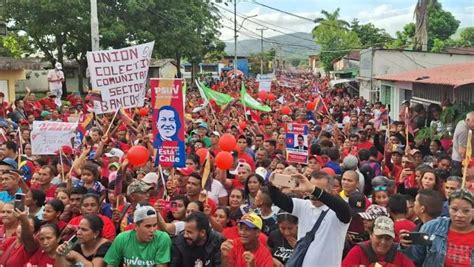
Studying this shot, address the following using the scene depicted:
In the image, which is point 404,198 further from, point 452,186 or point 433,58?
point 433,58

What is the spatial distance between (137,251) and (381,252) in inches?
72.5

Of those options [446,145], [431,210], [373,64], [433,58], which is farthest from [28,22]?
[431,210]

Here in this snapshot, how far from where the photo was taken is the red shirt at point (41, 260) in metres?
4.87

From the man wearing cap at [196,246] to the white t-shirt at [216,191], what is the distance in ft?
7.15

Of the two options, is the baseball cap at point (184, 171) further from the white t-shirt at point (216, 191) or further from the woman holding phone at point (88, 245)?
the woman holding phone at point (88, 245)

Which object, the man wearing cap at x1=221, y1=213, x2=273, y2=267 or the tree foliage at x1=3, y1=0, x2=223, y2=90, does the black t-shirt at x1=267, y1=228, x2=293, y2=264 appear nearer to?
the man wearing cap at x1=221, y1=213, x2=273, y2=267

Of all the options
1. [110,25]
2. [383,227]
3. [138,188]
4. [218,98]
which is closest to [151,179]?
[138,188]

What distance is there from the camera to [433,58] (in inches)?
945

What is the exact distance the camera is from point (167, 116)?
739 centimetres

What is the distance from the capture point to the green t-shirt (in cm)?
459

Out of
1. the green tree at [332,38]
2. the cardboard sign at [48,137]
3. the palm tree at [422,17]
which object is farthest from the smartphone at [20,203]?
the green tree at [332,38]

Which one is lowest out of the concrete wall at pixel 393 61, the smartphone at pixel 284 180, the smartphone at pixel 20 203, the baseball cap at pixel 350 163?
the smartphone at pixel 20 203

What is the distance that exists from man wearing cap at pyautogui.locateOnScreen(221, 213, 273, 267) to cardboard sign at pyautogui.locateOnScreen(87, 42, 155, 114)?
4643 mm

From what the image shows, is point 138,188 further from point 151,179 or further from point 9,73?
point 9,73
